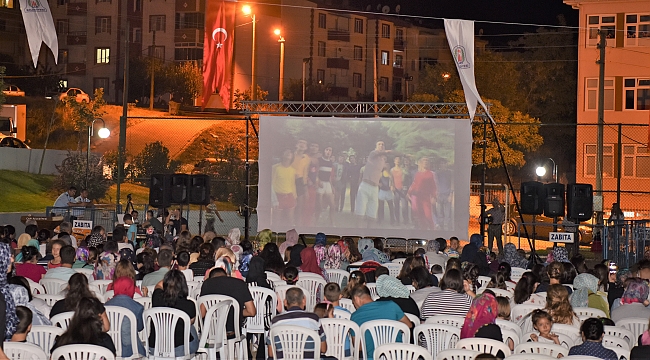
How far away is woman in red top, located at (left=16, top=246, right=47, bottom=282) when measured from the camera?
34.8ft

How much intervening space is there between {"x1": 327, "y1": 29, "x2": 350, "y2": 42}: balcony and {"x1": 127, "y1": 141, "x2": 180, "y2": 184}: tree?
76.3 ft

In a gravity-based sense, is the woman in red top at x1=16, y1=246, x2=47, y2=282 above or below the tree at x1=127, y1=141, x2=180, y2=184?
below

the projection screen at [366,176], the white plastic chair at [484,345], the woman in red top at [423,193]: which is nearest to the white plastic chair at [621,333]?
the white plastic chair at [484,345]

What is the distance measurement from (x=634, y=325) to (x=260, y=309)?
4.04 metres

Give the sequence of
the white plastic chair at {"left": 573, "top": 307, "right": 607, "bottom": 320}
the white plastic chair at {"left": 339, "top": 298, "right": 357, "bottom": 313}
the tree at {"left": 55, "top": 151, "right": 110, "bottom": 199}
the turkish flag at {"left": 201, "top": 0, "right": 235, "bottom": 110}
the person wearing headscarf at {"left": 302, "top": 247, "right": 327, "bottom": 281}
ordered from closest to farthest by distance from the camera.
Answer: the white plastic chair at {"left": 573, "top": 307, "right": 607, "bottom": 320} < the white plastic chair at {"left": 339, "top": 298, "right": 357, "bottom": 313} < the person wearing headscarf at {"left": 302, "top": 247, "right": 327, "bottom": 281} < the turkish flag at {"left": 201, "top": 0, "right": 235, "bottom": 110} < the tree at {"left": 55, "top": 151, "right": 110, "bottom": 199}

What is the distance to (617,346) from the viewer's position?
7.34 metres

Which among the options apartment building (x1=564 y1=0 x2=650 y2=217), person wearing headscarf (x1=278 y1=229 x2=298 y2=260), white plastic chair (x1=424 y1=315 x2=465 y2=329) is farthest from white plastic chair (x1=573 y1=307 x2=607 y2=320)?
apartment building (x1=564 y1=0 x2=650 y2=217)

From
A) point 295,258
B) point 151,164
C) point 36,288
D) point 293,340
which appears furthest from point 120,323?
point 151,164

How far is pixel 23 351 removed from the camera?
6230mm

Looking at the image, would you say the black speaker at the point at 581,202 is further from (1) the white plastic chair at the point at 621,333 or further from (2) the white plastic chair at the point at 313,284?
(1) the white plastic chair at the point at 621,333

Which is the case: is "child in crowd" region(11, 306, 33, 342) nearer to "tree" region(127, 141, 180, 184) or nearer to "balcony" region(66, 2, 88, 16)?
"tree" region(127, 141, 180, 184)

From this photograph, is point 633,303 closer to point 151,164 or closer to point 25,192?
point 151,164

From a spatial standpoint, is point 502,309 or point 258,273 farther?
point 258,273

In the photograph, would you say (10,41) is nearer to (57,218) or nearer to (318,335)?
(57,218)
